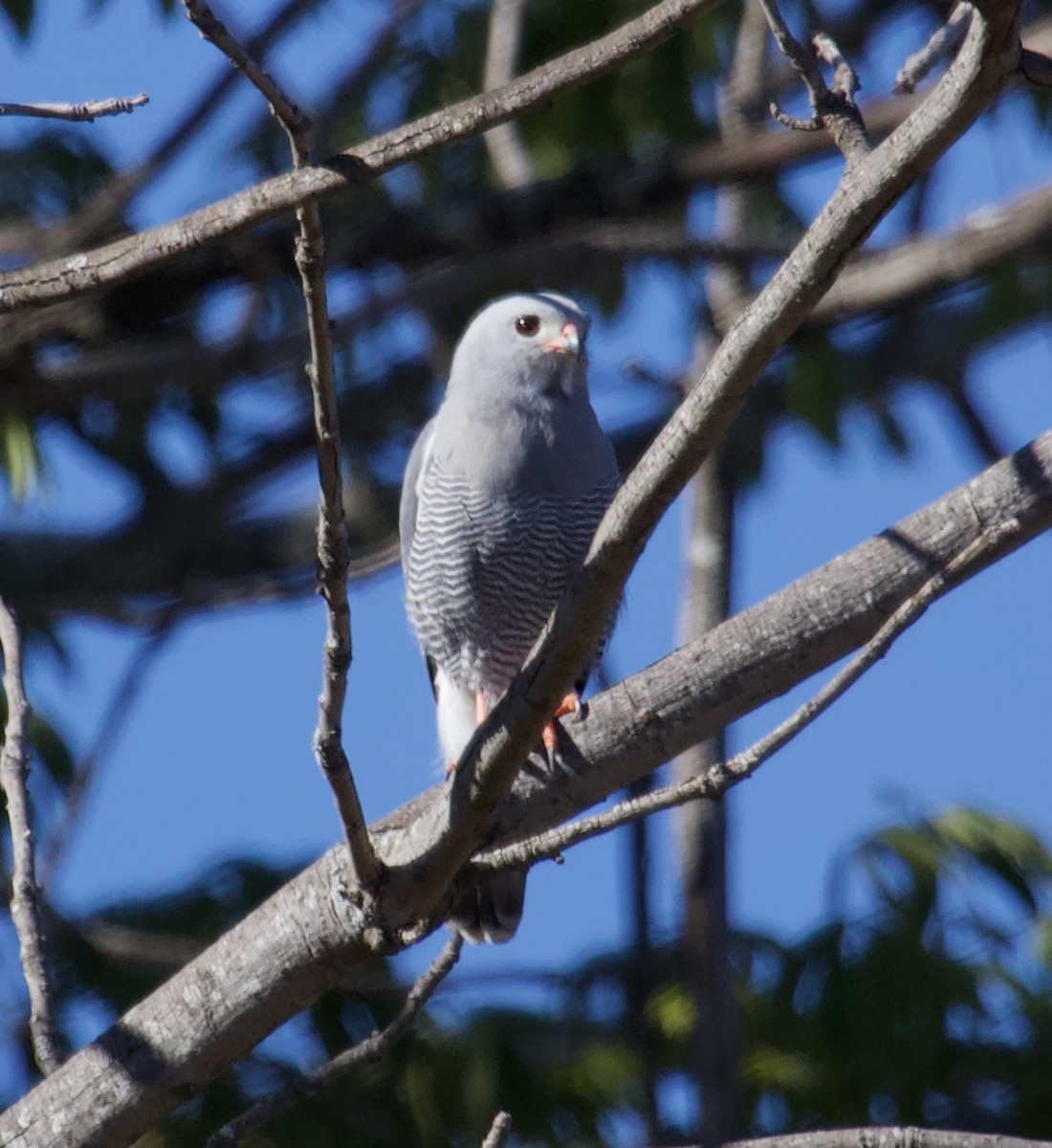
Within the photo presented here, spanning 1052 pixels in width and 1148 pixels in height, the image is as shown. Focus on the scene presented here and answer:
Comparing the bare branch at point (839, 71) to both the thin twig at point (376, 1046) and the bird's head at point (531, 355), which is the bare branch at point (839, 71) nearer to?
the thin twig at point (376, 1046)

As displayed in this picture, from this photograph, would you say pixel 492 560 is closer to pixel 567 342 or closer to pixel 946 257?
pixel 567 342

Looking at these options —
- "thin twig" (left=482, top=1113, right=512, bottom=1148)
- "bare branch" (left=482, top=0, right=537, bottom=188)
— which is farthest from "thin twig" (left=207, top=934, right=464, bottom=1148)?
"bare branch" (left=482, top=0, right=537, bottom=188)

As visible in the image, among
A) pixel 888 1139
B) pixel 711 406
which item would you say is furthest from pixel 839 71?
pixel 888 1139

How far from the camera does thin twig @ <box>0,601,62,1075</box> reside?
2.99 meters

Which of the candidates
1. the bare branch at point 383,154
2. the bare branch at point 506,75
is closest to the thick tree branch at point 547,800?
the bare branch at point 383,154

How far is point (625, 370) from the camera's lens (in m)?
3.02

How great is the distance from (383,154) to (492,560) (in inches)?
92.3

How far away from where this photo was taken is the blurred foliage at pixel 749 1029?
425cm

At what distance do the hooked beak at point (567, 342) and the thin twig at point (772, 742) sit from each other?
217 cm

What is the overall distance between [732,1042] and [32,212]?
3.62 metres

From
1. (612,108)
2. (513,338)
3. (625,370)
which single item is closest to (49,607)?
(513,338)

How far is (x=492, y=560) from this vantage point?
4.59 metres

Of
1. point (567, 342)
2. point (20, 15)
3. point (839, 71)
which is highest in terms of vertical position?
point (20, 15)

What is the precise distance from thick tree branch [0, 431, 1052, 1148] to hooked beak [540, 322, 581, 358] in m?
1.81
